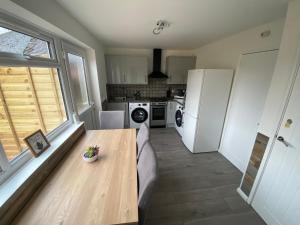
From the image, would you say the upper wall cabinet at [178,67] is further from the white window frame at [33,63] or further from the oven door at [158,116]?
the white window frame at [33,63]

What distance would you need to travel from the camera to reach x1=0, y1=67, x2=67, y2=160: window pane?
1059 mm

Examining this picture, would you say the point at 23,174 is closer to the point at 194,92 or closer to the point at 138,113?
the point at 194,92

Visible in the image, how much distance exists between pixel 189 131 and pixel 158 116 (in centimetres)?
129

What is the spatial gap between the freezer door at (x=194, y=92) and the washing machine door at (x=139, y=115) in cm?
133

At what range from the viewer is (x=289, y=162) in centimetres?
125

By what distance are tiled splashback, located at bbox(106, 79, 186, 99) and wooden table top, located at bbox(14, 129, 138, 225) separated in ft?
9.46

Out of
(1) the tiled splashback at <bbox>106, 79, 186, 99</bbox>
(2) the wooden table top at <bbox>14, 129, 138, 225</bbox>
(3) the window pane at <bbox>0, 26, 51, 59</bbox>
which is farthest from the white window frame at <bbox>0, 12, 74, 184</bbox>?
(1) the tiled splashback at <bbox>106, 79, 186, 99</bbox>

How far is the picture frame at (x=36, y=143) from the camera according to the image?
1.17 m

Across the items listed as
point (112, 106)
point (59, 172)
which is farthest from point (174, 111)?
point (59, 172)

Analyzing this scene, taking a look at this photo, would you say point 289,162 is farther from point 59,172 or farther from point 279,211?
point 59,172

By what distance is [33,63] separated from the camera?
129 cm

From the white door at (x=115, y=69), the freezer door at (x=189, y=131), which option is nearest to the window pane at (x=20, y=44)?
the white door at (x=115, y=69)

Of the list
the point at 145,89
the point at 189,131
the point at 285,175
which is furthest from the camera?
the point at 145,89

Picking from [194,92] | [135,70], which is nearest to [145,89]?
[135,70]
